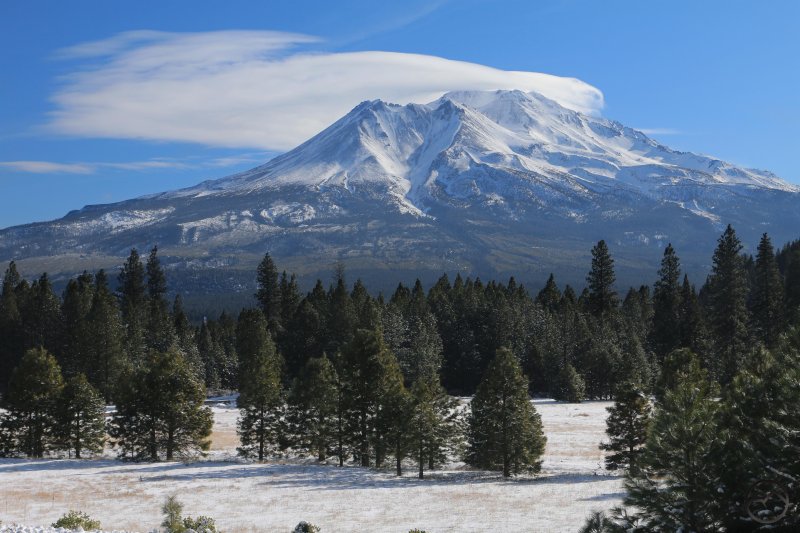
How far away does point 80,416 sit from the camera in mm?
59969

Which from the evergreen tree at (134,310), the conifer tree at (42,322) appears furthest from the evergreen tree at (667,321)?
the conifer tree at (42,322)

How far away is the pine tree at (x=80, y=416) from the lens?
58.8 meters

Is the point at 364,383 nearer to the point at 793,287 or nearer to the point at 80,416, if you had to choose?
the point at 80,416

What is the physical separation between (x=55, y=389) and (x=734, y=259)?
71649 mm

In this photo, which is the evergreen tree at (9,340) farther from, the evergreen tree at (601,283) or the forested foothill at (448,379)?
the evergreen tree at (601,283)

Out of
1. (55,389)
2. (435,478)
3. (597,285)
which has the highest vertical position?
(597,285)

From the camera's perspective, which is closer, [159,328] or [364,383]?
[364,383]

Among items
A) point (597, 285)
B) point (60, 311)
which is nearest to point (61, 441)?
point (60, 311)

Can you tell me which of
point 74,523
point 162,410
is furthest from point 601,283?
point 74,523

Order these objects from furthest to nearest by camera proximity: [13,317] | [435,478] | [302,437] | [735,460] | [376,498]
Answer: [13,317] → [302,437] → [435,478] → [376,498] → [735,460]

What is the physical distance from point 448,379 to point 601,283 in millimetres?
28215

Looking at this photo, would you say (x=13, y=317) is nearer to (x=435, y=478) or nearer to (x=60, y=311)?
(x=60, y=311)

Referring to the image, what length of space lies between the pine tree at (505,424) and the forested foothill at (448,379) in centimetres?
11

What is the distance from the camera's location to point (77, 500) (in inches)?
1649
